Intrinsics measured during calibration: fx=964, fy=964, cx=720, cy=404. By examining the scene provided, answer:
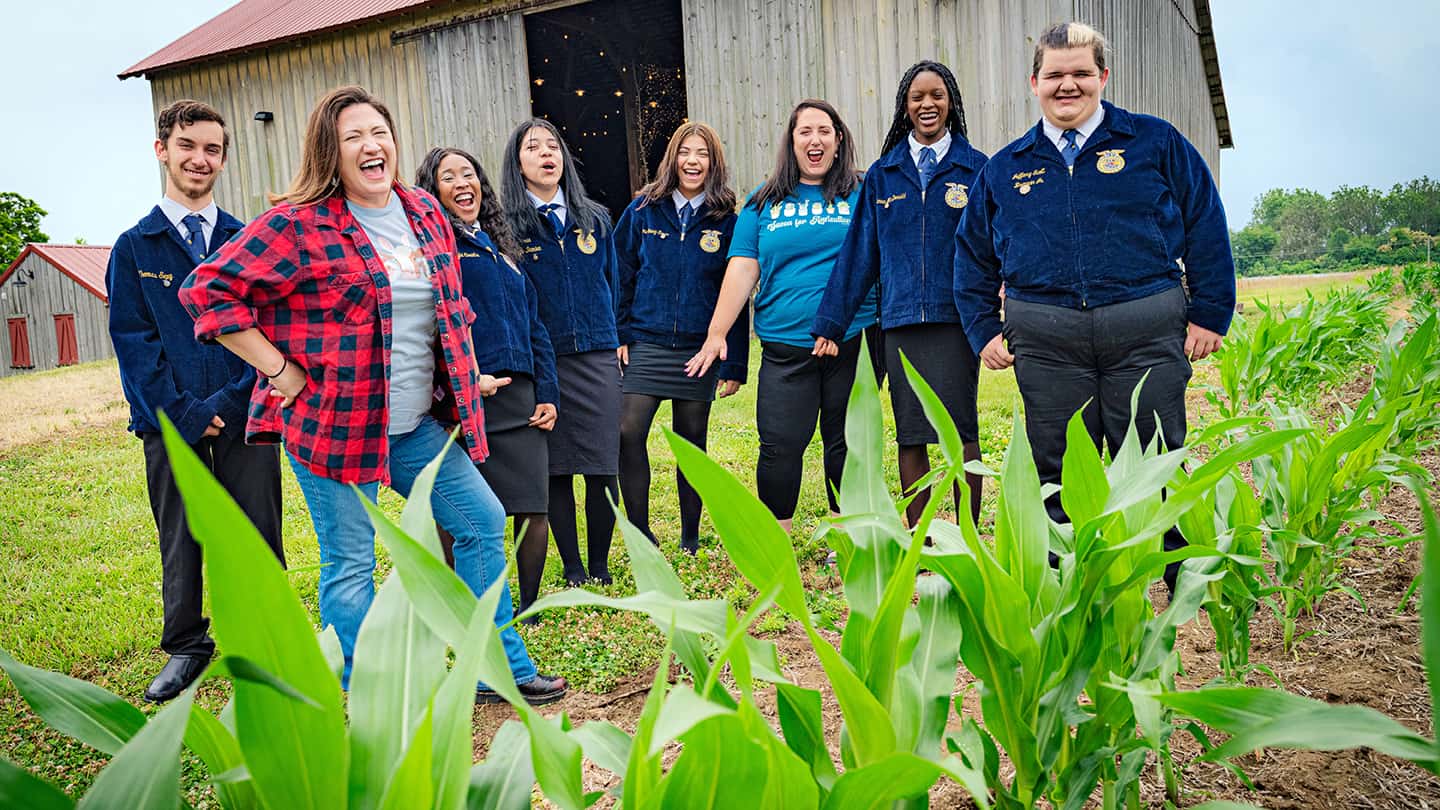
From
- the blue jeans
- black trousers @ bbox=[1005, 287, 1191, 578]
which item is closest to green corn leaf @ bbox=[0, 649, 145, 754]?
the blue jeans

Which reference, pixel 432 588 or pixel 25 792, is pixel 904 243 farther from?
pixel 25 792

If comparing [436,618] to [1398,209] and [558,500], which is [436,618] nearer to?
[558,500]

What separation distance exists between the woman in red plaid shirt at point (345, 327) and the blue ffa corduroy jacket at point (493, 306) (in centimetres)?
46

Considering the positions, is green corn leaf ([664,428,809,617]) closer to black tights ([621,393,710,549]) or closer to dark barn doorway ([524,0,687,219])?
black tights ([621,393,710,549])

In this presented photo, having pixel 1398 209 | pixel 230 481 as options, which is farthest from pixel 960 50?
pixel 1398 209

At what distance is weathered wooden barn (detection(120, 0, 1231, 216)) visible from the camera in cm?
845

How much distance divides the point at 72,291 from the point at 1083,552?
3036 centimetres

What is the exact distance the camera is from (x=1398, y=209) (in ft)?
109

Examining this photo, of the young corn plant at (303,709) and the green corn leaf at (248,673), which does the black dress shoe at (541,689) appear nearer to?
the young corn plant at (303,709)

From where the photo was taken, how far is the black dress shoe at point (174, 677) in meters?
3.01

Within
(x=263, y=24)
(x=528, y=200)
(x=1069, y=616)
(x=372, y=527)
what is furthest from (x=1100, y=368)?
(x=263, y=24)

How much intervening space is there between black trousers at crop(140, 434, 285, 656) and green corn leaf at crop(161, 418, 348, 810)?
7.93 feet

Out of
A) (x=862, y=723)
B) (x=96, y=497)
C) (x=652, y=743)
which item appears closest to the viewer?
(x=652, y=743)

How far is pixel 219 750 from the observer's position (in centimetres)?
98
